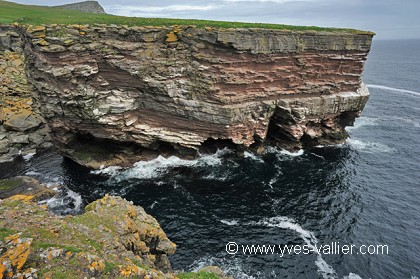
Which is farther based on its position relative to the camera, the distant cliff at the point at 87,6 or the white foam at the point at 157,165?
the distant cliff at the point at 87,6

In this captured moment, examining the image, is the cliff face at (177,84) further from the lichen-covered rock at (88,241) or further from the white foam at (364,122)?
the lichen-covered rock at (88,241)

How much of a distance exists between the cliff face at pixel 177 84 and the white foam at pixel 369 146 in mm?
8630

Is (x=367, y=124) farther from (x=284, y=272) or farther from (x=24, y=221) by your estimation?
(x=24, y=221)

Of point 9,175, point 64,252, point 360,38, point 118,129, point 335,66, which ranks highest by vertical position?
point 360,38

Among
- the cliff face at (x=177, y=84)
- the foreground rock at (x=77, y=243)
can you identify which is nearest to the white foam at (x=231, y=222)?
the foreground rock at (x=77, y=243)

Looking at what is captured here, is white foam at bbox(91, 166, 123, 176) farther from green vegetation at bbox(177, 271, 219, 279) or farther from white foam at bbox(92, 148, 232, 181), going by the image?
green vegetation at bbox(177, 271, 219, 279)

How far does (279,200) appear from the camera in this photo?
33250 mm

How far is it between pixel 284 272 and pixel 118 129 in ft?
83.8

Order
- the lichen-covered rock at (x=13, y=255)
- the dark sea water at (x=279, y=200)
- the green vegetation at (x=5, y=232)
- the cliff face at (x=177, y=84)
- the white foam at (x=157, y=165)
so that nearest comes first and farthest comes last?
the lichen-covered rock at (x=13, y=255) → the green vegetation at (x=5, y=232) → the dark sea water at (x=279, y=200) → the cliff face at (x=177, y=84) → the white foam at (x=157, y=165)

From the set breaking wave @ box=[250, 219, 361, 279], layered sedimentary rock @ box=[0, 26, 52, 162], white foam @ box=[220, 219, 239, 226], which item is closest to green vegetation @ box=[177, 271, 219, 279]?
breaking wave @ box=[250, 219, 361, 279]

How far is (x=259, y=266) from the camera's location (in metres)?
24.1

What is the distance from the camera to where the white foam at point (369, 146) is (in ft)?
154

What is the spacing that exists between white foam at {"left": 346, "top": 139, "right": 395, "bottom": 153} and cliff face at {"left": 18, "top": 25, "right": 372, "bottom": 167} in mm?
8630

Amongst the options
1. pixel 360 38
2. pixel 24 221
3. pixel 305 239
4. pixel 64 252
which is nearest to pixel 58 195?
pixel 24 221
